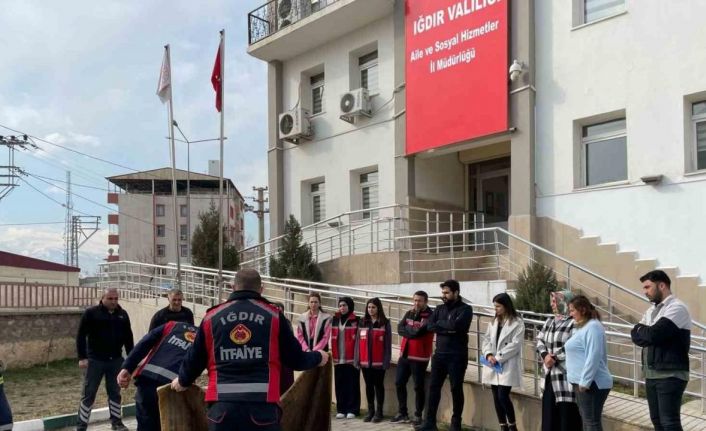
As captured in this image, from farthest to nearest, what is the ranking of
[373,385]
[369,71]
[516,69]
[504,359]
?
1. [369,71]
2. [516,69]
3. [373,385]
4. [504,359]

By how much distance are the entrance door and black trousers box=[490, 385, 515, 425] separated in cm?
885

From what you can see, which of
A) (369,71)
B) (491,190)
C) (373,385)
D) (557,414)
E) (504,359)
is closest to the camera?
(557,414)

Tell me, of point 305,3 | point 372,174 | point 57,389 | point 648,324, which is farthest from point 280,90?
point 648,324

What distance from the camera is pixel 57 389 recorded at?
12.1m

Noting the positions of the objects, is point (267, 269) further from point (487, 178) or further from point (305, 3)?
point (305, 3)

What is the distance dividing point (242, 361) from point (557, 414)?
3.27 metres

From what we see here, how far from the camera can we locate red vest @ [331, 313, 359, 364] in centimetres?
820

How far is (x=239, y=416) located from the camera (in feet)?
13.5

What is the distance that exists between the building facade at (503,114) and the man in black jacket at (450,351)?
A: 507 centimetres

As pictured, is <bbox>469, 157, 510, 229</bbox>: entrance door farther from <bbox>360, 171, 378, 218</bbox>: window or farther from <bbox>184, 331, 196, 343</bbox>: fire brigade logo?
<bbox>184, 331, 196, 343</bbox>: fire brigade logo

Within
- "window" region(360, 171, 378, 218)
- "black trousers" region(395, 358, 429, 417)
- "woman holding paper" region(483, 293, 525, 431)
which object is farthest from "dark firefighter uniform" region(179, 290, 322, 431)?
"window" region(360, 171, 378, 218)

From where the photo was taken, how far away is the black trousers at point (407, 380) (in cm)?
765

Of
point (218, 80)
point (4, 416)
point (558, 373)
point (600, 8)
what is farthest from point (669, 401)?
point (218, 80)

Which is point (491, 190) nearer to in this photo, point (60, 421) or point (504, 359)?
point (504, 359)
